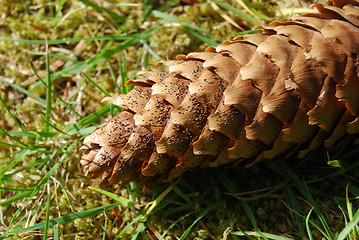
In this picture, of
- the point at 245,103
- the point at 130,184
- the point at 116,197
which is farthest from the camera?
the point at 130,184

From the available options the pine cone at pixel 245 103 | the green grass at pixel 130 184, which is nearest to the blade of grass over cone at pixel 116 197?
the green grass at pixel 130 184

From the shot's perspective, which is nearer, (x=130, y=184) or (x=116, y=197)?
(x=116, y=197)

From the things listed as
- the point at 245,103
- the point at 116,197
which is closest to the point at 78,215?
the point at 116,197

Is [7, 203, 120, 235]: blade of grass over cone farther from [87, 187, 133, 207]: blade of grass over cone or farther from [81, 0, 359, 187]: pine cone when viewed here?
[81, 0, 359, 187]: pine cone

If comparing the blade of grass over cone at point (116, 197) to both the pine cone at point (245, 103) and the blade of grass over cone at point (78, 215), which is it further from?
the pine cone at point (245, 103)

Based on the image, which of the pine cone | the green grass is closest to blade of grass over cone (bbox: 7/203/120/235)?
the green grass

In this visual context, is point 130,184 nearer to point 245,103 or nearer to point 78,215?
point 78,215

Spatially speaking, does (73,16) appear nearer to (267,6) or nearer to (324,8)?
(267,6)
